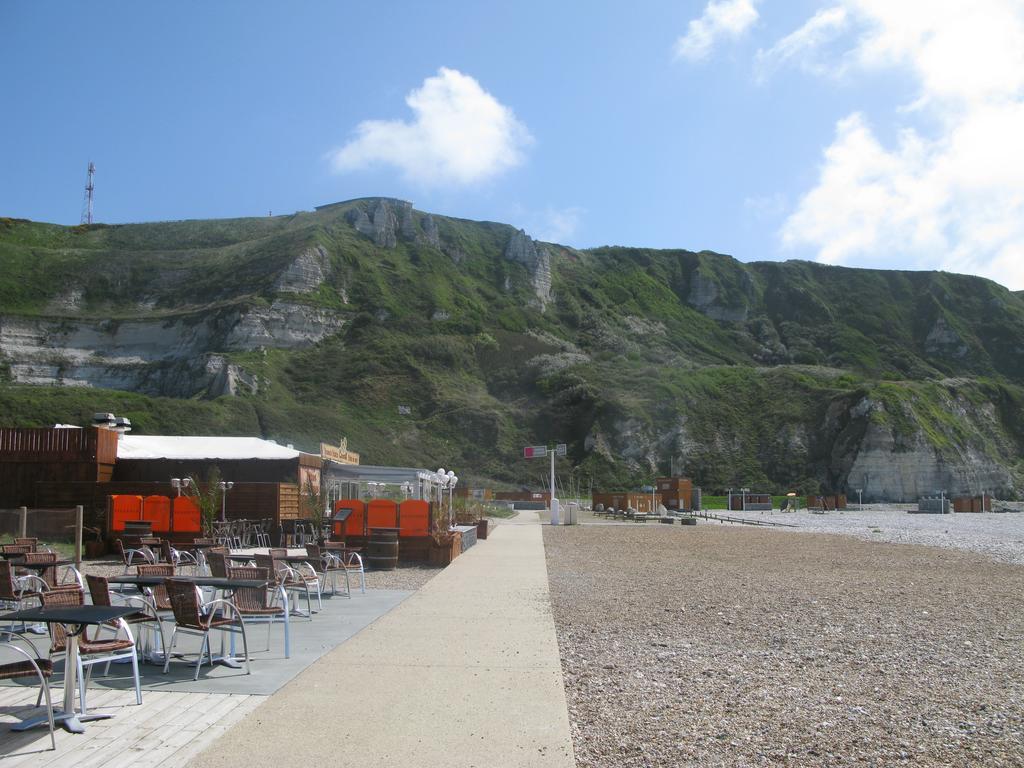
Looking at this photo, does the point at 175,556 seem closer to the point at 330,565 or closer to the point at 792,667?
the point at 330,565

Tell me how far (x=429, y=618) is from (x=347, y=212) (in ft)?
373

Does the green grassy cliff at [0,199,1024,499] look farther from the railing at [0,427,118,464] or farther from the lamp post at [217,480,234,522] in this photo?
the lamp post at [217,480,234,522]

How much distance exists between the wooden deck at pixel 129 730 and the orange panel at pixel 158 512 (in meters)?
14.3

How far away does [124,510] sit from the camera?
19.6m

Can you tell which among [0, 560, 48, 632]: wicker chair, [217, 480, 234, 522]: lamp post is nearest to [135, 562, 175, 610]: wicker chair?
[0, 560, 48, 632]: wicker chair

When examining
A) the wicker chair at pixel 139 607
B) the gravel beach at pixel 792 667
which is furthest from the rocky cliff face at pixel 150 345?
the wicker chair at pixel 139 607

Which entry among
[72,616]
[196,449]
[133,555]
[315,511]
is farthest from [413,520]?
[72,616]

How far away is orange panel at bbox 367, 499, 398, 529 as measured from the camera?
1873 cm

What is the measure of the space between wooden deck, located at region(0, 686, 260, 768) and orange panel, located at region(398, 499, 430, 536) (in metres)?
12.0

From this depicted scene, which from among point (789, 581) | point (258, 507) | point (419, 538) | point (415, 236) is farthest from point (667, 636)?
point (415, 236)

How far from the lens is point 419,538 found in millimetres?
A: 17797

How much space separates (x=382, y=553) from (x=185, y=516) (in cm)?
631

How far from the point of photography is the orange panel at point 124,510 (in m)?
19.4

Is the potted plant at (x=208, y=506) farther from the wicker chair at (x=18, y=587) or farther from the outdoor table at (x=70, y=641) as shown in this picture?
the outdoor table at (x=70, y=641)
